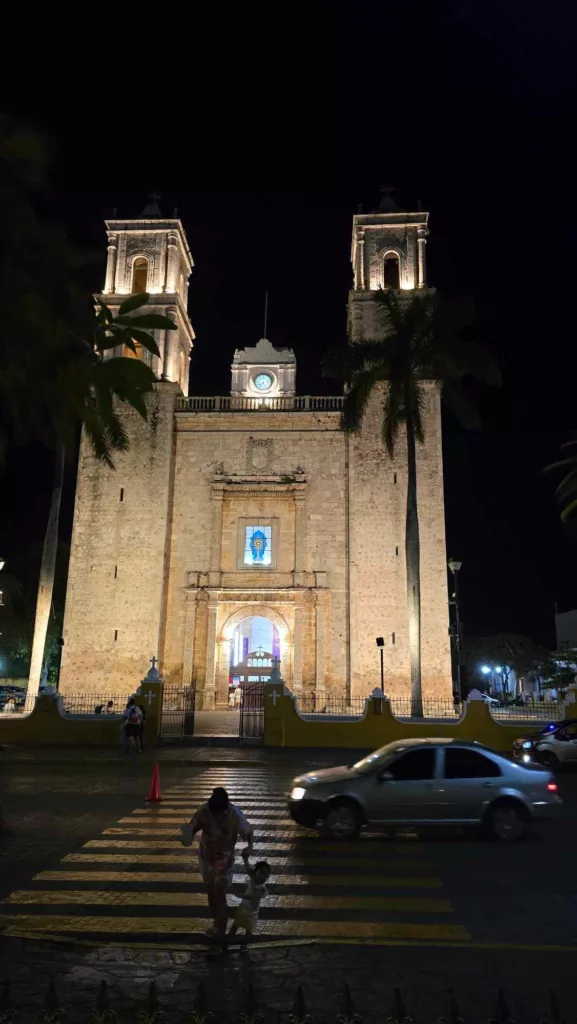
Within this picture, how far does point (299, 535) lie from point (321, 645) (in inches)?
176

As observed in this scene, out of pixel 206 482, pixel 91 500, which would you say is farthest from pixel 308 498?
pixel 91 500

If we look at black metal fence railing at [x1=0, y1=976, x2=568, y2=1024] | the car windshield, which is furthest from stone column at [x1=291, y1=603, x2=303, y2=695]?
black metal fence railing at [x1=0, y1=976, x2=568, y2=1024]

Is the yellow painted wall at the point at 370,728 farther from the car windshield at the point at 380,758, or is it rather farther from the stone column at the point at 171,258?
the stone column at the point at 171,258

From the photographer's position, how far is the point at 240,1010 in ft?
13.2

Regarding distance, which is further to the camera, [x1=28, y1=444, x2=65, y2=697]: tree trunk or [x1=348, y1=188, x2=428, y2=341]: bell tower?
[x1=348, y1=188, x2=428, y2=341]: bell tower

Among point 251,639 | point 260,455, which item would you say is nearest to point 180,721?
point 251,639

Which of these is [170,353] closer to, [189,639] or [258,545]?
[258,545]

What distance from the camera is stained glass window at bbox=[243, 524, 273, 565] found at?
2928 centimetres

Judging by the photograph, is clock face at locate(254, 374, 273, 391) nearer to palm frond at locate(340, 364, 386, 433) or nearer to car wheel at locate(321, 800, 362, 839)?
palm frond at locate(340, 364, 386, 433)

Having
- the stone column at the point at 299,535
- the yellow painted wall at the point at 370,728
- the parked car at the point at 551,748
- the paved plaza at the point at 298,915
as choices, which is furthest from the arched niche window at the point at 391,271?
the paved plaza at the point at 298,915

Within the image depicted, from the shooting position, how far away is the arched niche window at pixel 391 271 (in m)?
32.9

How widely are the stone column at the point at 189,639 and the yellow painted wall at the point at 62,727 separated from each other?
27.4ft

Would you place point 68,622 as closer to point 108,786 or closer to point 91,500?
point 91,500

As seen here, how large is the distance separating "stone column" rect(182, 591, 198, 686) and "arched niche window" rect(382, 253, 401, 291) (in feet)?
54.7
